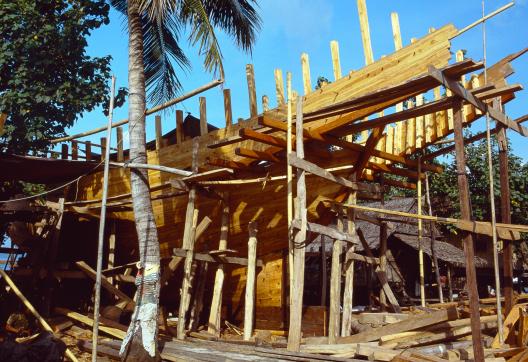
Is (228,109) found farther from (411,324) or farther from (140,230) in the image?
(411,324)

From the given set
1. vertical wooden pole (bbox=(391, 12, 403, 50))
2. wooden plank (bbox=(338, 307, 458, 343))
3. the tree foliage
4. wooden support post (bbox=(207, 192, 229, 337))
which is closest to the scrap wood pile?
wooden plank (bbox=(338, 307, 458, 343))

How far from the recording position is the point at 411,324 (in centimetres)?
793

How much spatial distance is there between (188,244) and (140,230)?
1.32 metres

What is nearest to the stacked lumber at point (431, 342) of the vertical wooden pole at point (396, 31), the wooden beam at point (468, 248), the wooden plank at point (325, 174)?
the wooden beam at point (468, 248)

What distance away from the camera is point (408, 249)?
2055 centimetres

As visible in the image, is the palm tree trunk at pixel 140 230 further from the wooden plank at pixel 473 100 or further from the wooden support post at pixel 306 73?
the wooden plank at pixel 473 100

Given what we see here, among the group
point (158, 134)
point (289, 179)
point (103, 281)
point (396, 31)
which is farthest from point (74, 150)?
point (396, 31)

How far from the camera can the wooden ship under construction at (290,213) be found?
762cm

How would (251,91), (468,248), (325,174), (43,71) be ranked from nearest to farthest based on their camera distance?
(468,248)
(325,174)
(251,91)
(43,71)

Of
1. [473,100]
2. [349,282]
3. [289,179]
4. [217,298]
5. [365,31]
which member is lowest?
[217,298]

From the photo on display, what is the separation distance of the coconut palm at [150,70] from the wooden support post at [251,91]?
2.79 feet

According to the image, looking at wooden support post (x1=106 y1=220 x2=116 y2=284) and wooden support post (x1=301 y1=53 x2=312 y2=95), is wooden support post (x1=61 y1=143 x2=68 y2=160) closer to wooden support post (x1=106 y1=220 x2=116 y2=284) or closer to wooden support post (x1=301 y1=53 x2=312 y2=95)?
wooden support post (x1=106 y1=220 x2=116 y2=284)

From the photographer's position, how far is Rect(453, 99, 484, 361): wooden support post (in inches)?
253

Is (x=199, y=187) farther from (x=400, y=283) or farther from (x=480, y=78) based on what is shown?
(x=400, y=283)
